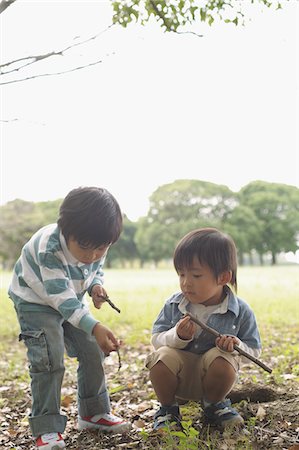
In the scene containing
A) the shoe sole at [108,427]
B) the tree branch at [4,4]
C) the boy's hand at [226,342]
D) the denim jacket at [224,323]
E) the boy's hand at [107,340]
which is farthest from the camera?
the tree branch at [4,4]

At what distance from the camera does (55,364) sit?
3328mm

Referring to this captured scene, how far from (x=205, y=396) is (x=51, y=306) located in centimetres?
102

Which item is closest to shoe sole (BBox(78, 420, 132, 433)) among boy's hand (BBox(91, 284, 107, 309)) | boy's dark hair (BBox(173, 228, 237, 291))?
boy's hand (BBox(91, 284, 107, 309))

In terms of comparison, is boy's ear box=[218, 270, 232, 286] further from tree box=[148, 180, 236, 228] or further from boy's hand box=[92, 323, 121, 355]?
tree box=[148, 180, 236, 228]

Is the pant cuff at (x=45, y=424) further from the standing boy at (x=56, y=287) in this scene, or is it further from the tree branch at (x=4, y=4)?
the tree branch at (x=4, y=4)

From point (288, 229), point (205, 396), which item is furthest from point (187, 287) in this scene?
point (288, 229)

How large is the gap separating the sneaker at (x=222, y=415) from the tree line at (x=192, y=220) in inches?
1341

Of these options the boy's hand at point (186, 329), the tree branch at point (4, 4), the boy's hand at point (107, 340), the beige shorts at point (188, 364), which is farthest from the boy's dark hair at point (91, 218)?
the tree branch at point (4, 4)

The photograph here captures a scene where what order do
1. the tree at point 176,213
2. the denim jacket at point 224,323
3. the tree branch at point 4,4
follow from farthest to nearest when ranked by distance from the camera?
the tree at point 176,213 → the tree branch at point 4,4 → the denim jacket at point 224,323

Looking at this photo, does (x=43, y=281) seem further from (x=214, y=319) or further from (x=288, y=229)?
(x=288, y=229)

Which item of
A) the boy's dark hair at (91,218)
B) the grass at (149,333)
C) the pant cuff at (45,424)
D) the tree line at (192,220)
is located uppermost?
the boy's dark hair at (91,218)

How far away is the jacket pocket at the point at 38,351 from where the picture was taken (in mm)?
3309

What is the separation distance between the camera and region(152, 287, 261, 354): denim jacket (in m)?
3.39

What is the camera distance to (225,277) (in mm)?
3352
